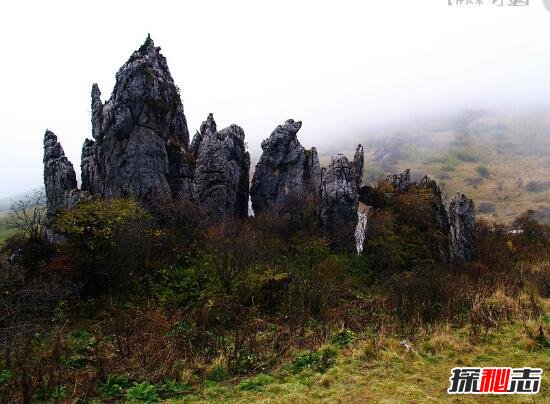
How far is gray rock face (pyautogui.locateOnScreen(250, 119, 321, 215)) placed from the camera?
3797cm

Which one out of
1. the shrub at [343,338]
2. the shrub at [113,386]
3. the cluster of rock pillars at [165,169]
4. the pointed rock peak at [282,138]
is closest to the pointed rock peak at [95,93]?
the cluster of rock pillars at [165,169]

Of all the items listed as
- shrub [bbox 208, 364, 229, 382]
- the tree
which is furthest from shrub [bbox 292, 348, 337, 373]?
the tree

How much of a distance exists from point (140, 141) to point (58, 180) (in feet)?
26.0

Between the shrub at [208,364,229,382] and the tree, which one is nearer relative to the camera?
the shrub at [208,364,229,382]

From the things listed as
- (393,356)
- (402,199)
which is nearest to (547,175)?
(402,199)

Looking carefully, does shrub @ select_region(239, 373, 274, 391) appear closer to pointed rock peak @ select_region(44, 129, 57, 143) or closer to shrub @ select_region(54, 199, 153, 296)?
shrub @ select_region(54, 199, 153, 296)

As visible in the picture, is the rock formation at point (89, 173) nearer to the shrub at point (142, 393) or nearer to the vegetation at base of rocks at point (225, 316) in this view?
the vegetation at base of rocks at point (225, 316)

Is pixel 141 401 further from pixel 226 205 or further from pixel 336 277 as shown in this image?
pixel 226 205

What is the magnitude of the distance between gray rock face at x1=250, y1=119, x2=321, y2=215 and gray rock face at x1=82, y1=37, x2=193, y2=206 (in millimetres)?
8446

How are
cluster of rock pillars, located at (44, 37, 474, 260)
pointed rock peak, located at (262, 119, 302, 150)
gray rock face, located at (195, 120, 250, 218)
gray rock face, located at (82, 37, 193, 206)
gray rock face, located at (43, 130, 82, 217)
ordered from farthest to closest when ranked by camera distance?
pointed rock peak, located at (262, 119, 302, 150), gray rock face, located at (195, 120, 250, 218), gray rock face, located at (43, 130, 82, 217), cluster of rock pillars, located at (44, 37, 474, 260), gray rock face, located at (82, 37, 193, 206)

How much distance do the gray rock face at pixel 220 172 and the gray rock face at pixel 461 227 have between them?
1813 centimetres

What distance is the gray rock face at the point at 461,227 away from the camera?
31.2 meters

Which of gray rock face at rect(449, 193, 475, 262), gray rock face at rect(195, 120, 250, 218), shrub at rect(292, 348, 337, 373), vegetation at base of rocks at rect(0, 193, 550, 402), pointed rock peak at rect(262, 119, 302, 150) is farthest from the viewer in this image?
pointed rock peak at rect(262, 119, 302, 150)

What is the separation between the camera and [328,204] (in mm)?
31609
